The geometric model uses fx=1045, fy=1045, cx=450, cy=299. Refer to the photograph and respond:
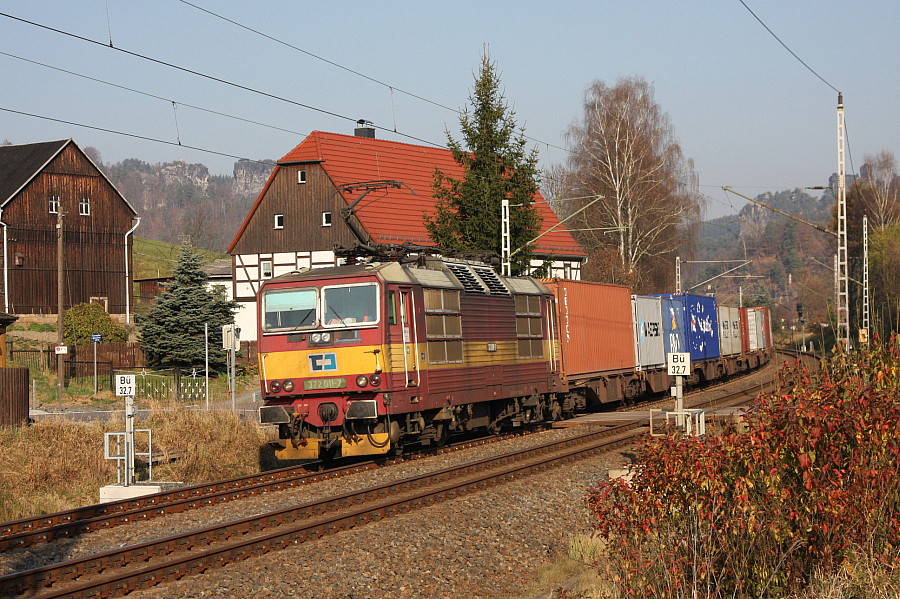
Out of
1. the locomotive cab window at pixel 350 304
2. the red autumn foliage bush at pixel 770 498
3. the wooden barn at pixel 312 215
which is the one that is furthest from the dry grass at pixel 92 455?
the wooden barn at pixel 312 215

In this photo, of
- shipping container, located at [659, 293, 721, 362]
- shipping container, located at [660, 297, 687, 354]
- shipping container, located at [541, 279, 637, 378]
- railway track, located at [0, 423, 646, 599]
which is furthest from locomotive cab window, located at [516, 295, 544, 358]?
shipping container, located at [659, 293, 721, 362]

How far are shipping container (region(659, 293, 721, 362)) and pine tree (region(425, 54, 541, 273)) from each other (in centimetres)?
548

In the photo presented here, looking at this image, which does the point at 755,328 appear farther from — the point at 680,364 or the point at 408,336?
the point at 408,336

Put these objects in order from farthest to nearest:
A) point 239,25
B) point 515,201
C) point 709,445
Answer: point 515,201 → point 239,25 → point 709,445

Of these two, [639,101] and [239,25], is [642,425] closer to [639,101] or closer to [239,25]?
[239,25]

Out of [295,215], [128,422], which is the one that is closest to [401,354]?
[128,422]

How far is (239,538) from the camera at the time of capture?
11.2 metres

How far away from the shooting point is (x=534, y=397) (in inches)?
864

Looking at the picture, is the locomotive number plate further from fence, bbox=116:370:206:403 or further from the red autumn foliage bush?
fence, bbox=116:370:206:403

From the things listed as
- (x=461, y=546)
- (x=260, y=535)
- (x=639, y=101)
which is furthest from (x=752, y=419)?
(x=639, y=101)

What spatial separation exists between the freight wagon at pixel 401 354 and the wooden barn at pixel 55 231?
3531cm

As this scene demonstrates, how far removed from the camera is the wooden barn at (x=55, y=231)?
52.1 meters

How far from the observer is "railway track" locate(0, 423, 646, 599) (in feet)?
30.0

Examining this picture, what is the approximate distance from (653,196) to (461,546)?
165ft
